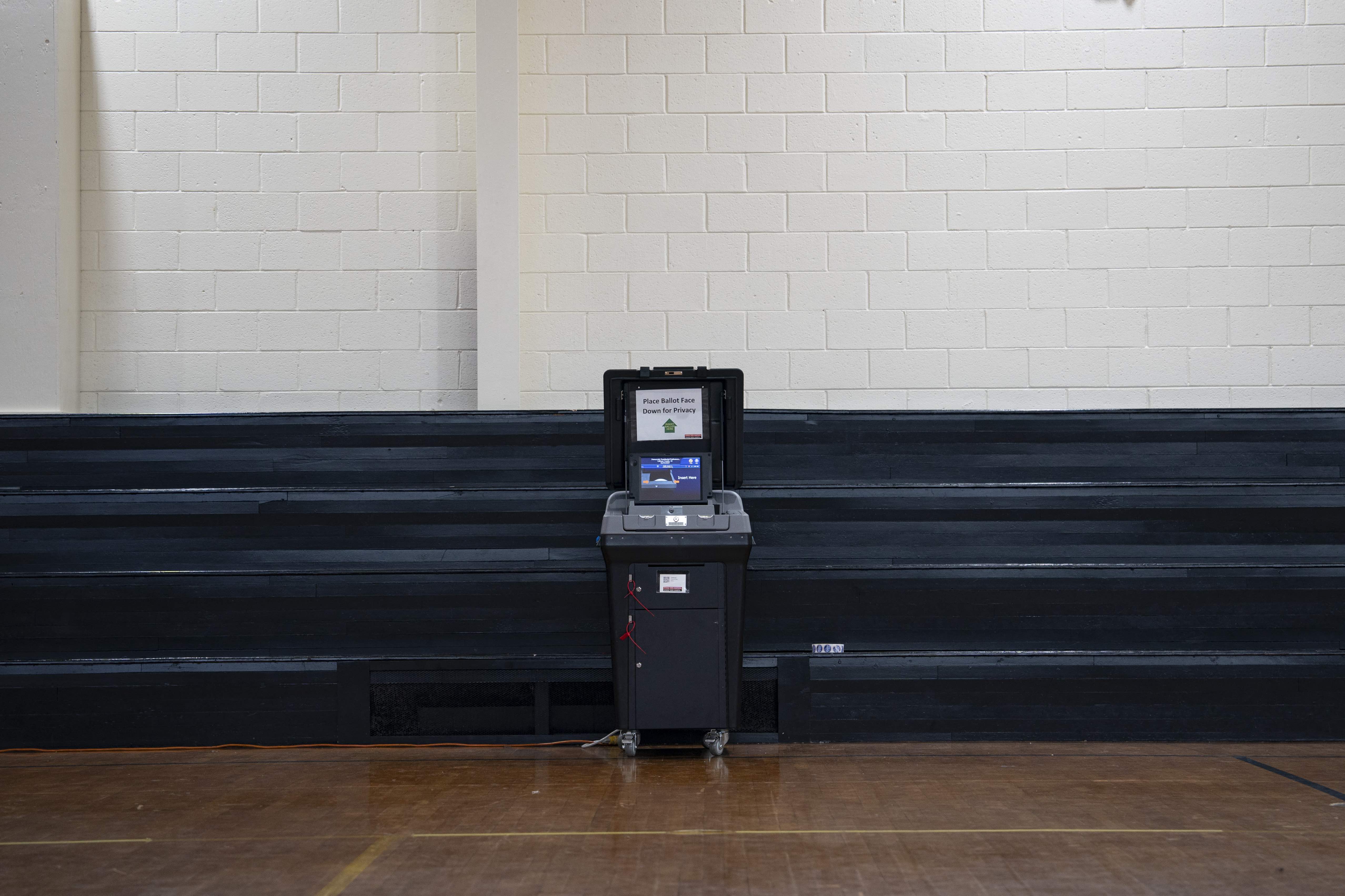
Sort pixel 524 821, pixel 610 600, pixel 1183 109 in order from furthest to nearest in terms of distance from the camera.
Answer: pixel 1183 109, pixel 610 600, pixel 524 821

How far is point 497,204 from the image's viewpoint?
435 cm

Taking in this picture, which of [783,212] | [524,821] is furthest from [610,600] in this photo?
[783,212]

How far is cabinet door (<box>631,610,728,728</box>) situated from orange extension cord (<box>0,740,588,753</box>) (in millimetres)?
495

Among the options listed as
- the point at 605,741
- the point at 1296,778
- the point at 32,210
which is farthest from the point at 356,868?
the point at 32,210

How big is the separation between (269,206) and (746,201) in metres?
2.13

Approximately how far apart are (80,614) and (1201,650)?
4463 millimetres

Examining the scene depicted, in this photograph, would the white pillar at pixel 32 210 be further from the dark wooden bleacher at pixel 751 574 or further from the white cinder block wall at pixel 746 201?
the dark wooden bleacher at pixel 751 574

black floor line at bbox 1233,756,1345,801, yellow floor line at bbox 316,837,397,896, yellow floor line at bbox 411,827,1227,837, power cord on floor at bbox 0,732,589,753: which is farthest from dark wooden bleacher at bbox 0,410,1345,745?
yellow floor line at bbox 316,837,397,896

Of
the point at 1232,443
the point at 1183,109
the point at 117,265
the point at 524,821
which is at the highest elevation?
the point at 1183,109

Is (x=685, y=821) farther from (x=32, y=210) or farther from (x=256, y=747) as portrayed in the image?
(x=32, y=210)

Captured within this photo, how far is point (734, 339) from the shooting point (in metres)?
4.42

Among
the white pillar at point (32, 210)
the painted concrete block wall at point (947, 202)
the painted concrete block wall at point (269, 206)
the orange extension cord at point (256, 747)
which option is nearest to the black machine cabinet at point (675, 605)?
the orange extension cord at point (256, 747)

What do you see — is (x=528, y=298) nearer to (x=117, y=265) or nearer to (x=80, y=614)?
(x=117, y=265)

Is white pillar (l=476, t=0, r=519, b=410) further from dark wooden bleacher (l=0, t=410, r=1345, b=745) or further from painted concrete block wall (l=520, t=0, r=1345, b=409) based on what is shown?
dark wooden bleacher (l=0, t=410, r=1345, b=745)
